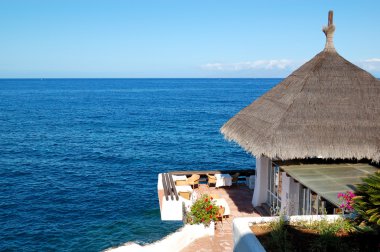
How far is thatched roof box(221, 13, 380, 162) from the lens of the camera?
11.0m

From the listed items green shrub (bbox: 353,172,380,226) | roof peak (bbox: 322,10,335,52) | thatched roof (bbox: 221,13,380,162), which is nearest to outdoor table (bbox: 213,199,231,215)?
thatched roof (bbox: 221,13,380,162)

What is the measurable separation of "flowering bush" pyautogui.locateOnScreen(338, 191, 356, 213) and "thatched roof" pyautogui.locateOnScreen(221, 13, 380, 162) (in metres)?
2.59

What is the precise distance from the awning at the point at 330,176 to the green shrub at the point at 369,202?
1.58ft

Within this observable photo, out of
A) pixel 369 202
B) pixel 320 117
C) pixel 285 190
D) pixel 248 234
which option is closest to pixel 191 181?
pixel 285 190

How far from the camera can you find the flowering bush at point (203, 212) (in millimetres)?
11531

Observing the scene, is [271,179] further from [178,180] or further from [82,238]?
[82,238]

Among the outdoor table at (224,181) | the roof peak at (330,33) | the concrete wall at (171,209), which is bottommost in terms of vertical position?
the concrete wall at (171,209)

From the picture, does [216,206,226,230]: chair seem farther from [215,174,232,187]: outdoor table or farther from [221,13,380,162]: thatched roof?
[215,174,232,187]: outdoor table

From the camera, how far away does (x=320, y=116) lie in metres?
11.7

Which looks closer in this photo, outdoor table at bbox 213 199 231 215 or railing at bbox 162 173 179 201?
outdoor table at bbox 213 199 231 215

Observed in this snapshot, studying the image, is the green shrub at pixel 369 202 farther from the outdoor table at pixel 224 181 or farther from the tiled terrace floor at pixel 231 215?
the outdoor table at pixel 224 181

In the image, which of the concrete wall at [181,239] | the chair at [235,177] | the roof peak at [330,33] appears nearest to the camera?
the concrete wall at [181,239]

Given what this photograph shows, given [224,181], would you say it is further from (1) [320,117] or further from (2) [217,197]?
(1) [320,117]

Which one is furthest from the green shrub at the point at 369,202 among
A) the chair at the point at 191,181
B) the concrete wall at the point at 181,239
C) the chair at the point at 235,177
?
the chair at the point at 191,181
